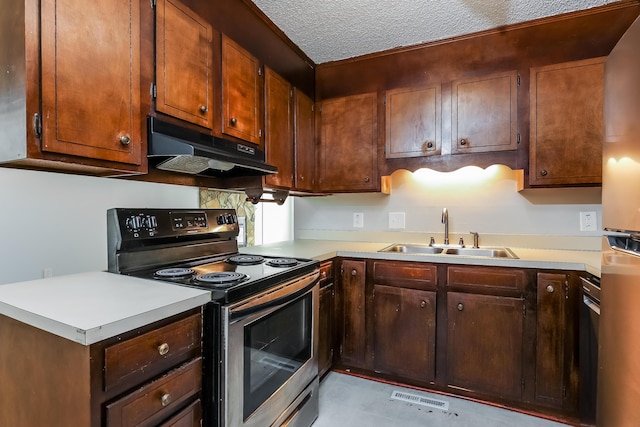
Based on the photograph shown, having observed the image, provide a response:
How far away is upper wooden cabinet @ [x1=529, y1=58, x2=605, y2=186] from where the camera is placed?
1928 mm

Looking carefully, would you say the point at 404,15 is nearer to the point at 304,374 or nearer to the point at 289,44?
the point at 289,44

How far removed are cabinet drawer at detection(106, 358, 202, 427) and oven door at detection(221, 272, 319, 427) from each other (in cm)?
11

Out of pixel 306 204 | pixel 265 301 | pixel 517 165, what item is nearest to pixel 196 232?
pixel 265 301

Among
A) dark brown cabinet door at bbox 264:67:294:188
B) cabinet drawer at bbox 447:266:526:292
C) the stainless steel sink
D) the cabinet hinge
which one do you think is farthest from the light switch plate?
the cabinet hinge

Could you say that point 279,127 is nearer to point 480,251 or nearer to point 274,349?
point 274,349

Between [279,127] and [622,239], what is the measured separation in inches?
71.9

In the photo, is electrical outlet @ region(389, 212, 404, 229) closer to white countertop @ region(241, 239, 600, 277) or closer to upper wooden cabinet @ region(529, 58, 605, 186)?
white countertop @ region(241, 239, 600, 277)

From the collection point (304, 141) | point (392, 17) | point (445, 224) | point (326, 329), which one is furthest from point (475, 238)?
point (392, 17)

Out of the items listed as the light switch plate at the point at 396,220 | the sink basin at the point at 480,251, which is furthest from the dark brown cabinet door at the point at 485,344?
the light switch plate at the point at 396,220

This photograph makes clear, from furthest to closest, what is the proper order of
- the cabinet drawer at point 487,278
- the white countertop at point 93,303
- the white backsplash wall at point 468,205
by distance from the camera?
the white backsplash wall at point 468,205, the cabinet drawer at point 487,278, the white countertop at point 93,303

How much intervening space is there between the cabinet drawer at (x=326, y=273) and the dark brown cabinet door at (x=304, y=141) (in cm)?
63

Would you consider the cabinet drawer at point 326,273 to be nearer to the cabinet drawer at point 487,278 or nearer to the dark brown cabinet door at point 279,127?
the dark brown cabinet door at point 279,127

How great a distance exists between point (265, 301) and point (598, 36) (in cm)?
245

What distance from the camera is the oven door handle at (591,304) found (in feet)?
4.85
